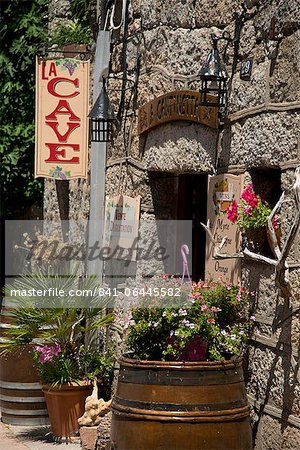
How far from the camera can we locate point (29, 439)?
319 inches

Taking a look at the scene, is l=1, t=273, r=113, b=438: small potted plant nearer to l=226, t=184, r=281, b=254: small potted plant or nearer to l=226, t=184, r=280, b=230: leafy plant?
l=226, t=184, r=281, b=254: small potted plant

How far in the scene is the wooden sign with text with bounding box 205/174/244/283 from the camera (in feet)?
22.4

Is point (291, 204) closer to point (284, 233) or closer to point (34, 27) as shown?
point (284, 233)

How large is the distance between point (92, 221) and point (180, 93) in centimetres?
203

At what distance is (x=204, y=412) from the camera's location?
5695mm

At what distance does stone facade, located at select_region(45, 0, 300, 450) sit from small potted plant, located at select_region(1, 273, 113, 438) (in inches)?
38.1

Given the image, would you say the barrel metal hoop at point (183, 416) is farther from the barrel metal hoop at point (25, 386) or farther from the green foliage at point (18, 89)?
the green foliage at point (18, 89)

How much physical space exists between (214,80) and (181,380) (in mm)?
2177

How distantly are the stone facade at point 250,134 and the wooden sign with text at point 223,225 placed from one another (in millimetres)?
88

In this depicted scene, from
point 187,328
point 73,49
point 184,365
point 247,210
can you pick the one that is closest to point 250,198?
point 247,210

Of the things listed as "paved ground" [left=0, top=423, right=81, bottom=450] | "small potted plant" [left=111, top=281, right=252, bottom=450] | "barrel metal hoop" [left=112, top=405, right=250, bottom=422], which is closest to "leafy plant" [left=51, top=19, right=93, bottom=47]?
"paved ground" [left=0, top=423, right=81, bottom=450]

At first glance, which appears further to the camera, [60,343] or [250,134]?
[60,343]

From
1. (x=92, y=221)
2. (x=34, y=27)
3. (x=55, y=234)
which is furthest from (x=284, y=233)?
(x=34, y=27)

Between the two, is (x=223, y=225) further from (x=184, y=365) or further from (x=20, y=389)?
(x=20, y=389)
